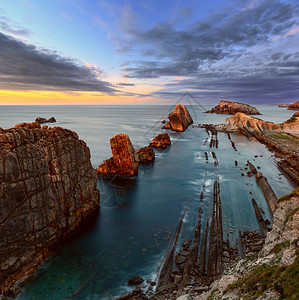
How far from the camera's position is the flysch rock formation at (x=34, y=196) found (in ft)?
52.2

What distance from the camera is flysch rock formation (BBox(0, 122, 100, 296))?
52.2 feet

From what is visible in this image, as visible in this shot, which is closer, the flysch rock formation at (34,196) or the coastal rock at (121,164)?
the flysch rock formation at (34,196)

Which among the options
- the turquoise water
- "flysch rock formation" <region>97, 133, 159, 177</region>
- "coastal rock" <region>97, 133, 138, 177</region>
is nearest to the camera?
the turquoise water

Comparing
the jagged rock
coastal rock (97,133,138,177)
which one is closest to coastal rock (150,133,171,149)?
the jagged rock

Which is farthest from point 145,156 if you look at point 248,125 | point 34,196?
point 248,125

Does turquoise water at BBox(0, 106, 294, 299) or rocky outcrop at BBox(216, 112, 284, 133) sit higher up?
rocky outcrop at BBox(216, 112, 284, 133)

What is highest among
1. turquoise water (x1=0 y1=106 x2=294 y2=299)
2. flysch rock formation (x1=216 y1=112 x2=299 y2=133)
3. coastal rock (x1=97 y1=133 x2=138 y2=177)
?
flysch rock formation (x1=216 y1=112 x2=299 y2=133)

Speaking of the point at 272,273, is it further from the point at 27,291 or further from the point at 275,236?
the point at 27,291

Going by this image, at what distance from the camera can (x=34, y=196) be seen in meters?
18.0

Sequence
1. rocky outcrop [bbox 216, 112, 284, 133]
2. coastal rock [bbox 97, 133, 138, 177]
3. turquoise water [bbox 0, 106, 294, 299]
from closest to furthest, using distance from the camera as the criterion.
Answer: turquoise water [bbox 0, 106, 294, 299] < coastal rock [bbox 97, 133, 138, 177] < rocky outcrop [bbox 216, 112, 284, 133]

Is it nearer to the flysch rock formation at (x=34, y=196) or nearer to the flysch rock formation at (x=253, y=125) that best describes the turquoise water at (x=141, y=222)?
the flysch rock formation at (x=34, y=196)

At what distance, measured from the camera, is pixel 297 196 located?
14.6m

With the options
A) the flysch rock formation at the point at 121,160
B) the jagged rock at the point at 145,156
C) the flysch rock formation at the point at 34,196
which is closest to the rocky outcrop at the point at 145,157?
the jagged rock at the point at 145,156

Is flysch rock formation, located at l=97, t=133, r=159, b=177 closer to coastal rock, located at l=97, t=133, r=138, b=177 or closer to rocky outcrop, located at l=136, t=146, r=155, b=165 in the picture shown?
coastal rock, located at l=97, t=133, r=138, b=177
